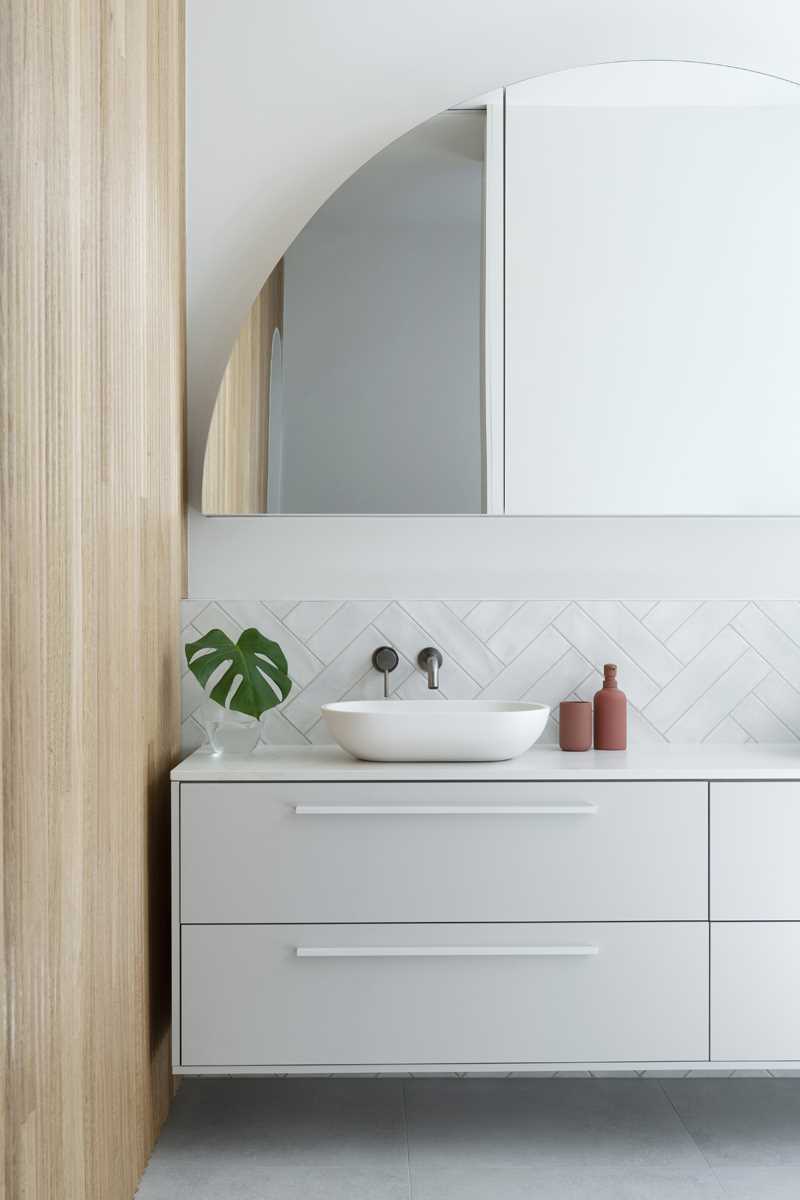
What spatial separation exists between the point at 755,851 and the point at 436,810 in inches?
25.3

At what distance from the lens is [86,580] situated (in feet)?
5.30

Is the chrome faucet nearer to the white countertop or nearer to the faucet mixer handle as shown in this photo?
the faucet mixer handle

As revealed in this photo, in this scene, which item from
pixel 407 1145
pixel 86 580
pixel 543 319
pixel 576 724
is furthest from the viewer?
pixel 543 319

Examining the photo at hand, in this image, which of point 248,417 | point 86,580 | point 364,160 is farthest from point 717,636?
point 86,580

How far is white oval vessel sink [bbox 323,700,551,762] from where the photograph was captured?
210cm

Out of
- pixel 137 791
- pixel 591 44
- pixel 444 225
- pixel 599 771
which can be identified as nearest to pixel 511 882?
pixel 599 771

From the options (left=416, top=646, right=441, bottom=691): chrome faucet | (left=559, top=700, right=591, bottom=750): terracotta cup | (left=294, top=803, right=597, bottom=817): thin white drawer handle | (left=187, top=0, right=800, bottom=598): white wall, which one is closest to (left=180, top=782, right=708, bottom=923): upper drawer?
(left=294, top=803, right=597, bottom=817): thin white drawer handle

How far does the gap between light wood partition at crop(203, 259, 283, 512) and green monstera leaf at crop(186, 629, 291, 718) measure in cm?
34

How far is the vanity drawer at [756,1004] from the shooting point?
2.07m

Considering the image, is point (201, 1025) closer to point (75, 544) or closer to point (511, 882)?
point (511, 882)

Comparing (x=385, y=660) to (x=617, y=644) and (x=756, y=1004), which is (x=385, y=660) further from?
(x=756, y=1004)

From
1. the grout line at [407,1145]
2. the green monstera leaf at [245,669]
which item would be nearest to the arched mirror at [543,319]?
the green monstera leaf at [245,669]

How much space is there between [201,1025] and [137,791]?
49 centimetres

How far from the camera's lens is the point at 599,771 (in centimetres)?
208
